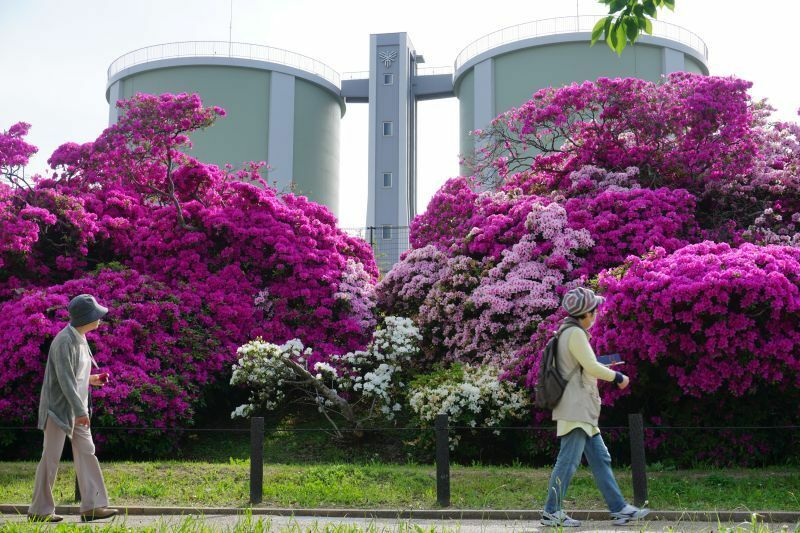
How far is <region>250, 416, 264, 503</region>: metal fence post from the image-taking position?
7984 millimetres

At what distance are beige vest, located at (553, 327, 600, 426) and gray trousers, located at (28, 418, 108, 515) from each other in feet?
12.6

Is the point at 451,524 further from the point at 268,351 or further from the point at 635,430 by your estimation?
the point at 268,351

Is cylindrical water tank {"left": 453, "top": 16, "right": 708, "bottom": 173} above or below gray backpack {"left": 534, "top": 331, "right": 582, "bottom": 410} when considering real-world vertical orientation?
above

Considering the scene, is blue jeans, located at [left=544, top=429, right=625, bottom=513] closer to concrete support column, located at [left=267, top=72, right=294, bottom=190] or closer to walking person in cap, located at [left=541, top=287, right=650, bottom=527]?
walking person in cap, located at [left=541, top=287, right=650, bottom=527]

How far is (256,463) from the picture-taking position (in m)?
8.05

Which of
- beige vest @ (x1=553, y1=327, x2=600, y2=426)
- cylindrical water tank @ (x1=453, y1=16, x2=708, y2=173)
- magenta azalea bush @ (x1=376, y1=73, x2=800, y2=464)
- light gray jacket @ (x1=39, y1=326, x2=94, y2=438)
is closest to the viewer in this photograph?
beige vest @ (x1=553, y1=327, x2=600, y2=426)

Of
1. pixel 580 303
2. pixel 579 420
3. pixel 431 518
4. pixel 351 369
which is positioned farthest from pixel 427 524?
pixel 351 369

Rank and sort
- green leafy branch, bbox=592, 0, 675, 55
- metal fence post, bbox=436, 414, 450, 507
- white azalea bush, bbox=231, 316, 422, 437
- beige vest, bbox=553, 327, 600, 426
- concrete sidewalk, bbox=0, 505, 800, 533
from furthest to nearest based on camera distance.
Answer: white azalea bush, bbox=231, 316, 422, 437, metal fence post, bbox=436, 414, 450, 507, concrete sidewalk, bbox=0, 505, 800, 533, beige vest, bbox=553, 327, 600, 426, green leafy branch, bbox=592, 0, 675, 55

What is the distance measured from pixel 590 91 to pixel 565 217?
9.93 ft

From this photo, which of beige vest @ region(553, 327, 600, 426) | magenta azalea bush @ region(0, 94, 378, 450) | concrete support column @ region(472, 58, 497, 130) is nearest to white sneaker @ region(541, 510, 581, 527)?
beige vest @ region(553, 327, 600, 426)

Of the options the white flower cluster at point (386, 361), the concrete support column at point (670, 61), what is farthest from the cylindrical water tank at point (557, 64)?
the white flower cluster at point (386, 361)

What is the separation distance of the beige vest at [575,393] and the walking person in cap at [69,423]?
384 centimetres

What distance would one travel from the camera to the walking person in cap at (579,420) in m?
6.16

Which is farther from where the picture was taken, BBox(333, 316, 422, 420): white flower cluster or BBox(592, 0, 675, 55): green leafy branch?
BBox(333, 316, 422, 420): white flower cluster
